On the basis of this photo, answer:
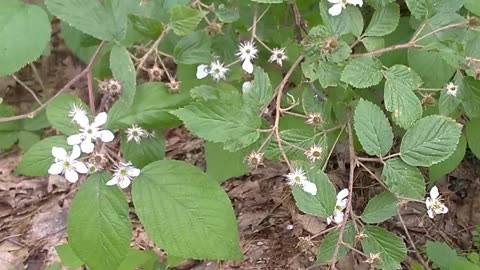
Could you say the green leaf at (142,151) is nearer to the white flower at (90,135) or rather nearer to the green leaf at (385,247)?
the white flower at (90,135)

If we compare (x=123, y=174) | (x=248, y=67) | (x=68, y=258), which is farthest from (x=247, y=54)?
(x=68, y=258)

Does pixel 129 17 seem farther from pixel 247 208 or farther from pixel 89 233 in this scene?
pixel 247 208

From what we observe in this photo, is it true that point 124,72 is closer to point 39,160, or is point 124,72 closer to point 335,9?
point 39,160

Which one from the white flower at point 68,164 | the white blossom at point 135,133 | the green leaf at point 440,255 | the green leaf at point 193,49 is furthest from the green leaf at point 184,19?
the green leaf at point 440,255

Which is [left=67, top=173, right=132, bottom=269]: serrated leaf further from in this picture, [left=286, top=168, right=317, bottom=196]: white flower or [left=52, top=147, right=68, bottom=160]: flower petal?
[left=286, top=168, right=317, bottom=196]: white flower

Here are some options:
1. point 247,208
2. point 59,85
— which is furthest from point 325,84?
point 59,85

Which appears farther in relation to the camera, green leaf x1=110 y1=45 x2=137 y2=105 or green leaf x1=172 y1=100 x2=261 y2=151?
green leaf x1=110 y1=45 x2=137 y2=105

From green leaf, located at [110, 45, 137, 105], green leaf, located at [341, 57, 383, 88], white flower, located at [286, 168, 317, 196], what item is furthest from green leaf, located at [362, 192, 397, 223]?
green leaf, located at [110, 45, 137, 105]
